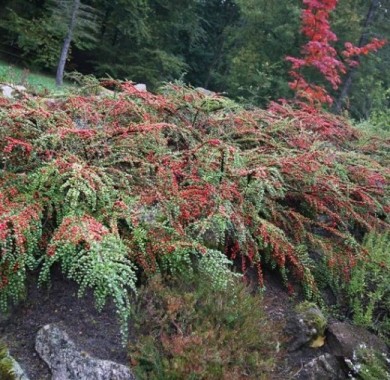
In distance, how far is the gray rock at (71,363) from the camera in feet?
6.99

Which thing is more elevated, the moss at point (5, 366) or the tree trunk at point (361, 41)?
the tree trunk at point (361, 41)

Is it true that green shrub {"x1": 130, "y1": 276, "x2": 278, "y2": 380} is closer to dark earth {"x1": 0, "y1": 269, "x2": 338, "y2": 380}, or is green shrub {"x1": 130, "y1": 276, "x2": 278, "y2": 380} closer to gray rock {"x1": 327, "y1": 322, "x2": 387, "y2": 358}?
dark earth {"x1": 0, "y1": 269, "x2": 338, "y2": 380}

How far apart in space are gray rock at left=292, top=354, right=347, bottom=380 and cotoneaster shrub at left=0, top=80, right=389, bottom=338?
1.50ft

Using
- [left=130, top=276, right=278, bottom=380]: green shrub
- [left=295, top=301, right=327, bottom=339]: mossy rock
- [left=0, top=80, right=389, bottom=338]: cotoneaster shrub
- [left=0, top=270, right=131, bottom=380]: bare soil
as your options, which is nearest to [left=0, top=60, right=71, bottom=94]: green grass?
[left=0, top=80, right=389, bottom=338]: cotoneaster shrub

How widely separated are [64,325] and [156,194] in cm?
89

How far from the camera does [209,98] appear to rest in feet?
13.5

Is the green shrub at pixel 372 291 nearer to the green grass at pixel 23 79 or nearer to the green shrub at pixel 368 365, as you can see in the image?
the green shrub at pixel 368 365

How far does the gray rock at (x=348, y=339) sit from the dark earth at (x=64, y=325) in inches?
10.7

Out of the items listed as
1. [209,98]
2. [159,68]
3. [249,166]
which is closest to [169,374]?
[249,166]

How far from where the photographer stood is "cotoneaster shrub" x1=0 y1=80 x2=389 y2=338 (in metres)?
2.22

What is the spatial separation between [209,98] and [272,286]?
72.8 inches

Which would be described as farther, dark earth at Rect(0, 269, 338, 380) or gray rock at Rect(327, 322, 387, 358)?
gray rock at Rect(327, 322, 387, 358)

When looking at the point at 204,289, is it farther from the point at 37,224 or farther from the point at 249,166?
the point at 249,166

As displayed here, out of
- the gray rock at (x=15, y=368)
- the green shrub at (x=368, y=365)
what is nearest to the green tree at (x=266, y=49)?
the green shrub at (x=368, y=365)
